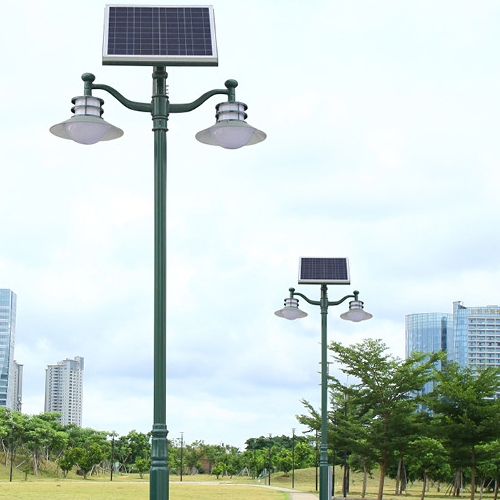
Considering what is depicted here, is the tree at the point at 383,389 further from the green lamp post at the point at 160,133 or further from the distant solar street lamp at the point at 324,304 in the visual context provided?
the green lamp post at the point at 160,133

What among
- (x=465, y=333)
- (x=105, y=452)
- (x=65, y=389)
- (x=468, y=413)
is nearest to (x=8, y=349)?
(x=65, y=389)

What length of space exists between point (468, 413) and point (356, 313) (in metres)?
16.3

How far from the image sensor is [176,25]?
8.45 meters

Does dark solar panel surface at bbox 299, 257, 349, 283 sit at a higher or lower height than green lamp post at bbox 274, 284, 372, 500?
higher

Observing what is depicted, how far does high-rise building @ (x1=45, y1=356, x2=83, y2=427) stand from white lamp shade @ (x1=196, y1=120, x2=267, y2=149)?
171m

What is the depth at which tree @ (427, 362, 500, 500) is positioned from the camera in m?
33.7

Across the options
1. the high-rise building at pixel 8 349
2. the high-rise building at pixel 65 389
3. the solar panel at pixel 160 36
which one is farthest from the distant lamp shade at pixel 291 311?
the high-rise building at pixel 65 389

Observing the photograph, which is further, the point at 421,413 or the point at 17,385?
the point at 17,385

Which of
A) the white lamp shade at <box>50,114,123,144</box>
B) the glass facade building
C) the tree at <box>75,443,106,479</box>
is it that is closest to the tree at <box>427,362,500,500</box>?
the white lamp shade at <box>50,114,123,144</box>

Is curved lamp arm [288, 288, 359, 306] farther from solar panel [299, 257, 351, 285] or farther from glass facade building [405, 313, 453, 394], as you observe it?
glass facade building [405, 313, 453, 394]

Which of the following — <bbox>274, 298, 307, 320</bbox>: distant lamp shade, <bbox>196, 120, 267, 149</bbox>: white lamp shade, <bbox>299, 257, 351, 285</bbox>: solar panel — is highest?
<bbox>299, 257, 351, 285</bbox>: solar panel

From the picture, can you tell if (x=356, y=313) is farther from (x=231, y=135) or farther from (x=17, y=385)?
(x=17, y=385)

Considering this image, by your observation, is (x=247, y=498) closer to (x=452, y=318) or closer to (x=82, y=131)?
(x=82, y=131)

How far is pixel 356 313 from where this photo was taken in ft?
65.3
